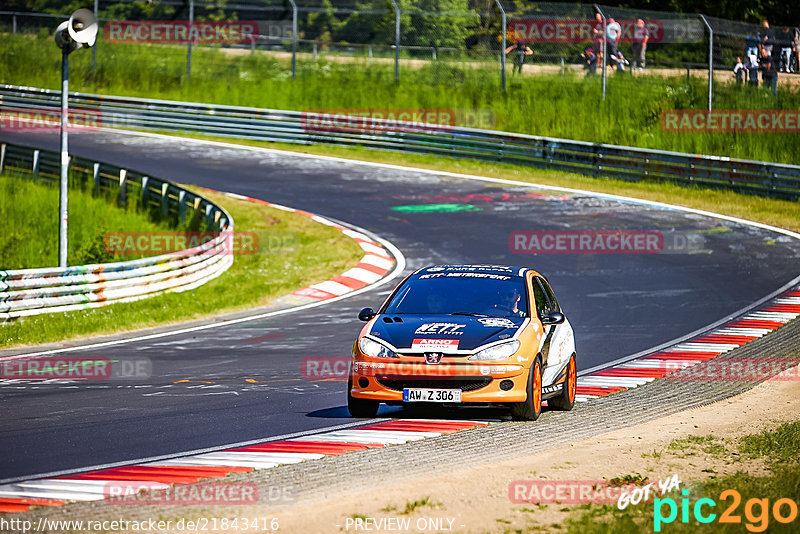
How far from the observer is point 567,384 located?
11.6 meters

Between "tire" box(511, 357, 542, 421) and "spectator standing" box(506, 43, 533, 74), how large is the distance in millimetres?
26362

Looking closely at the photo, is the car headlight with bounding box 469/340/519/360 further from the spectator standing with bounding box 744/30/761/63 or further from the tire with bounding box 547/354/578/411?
the spectator standing with bounding box 744/30/761/63

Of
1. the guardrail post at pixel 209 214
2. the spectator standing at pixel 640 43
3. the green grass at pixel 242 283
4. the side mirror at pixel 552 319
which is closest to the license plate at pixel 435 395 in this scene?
the side mirror at pixel 552 319

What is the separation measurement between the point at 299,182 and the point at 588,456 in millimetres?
23681

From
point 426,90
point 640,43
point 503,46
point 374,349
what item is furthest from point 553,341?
point 426,90

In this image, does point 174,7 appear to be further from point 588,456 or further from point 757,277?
point 588,456

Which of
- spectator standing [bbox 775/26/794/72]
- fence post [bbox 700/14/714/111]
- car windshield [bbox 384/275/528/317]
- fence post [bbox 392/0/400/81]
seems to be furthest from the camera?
fence post [bbox 392/0/400/81]

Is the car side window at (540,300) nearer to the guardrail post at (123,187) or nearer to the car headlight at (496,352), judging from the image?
the car headlight at (496,352)

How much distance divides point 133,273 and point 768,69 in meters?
19.1

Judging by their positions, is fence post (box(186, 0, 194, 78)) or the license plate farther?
fence post (box(186, 0, 194, 78))

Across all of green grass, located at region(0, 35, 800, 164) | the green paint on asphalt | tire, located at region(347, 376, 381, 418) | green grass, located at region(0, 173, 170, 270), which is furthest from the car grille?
green grass, located at region(0, 35, 800, 164)

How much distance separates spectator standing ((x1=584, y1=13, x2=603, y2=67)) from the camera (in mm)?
33094

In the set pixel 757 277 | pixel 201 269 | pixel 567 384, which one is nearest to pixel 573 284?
pixel 757 277

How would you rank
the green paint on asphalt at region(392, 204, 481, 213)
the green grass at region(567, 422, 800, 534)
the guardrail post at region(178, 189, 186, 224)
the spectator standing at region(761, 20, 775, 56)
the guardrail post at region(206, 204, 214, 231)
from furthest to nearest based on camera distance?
the spectator standing at region(761, 20, 775, 56) → the green paint on asphalt at region(392, 204, 481, 213) → the guardrail post at region(178, 189, 186, 224) → the guardrail post at region(206, 204, 214, 231) → the green grass at region(567, 422, 800, 534)
